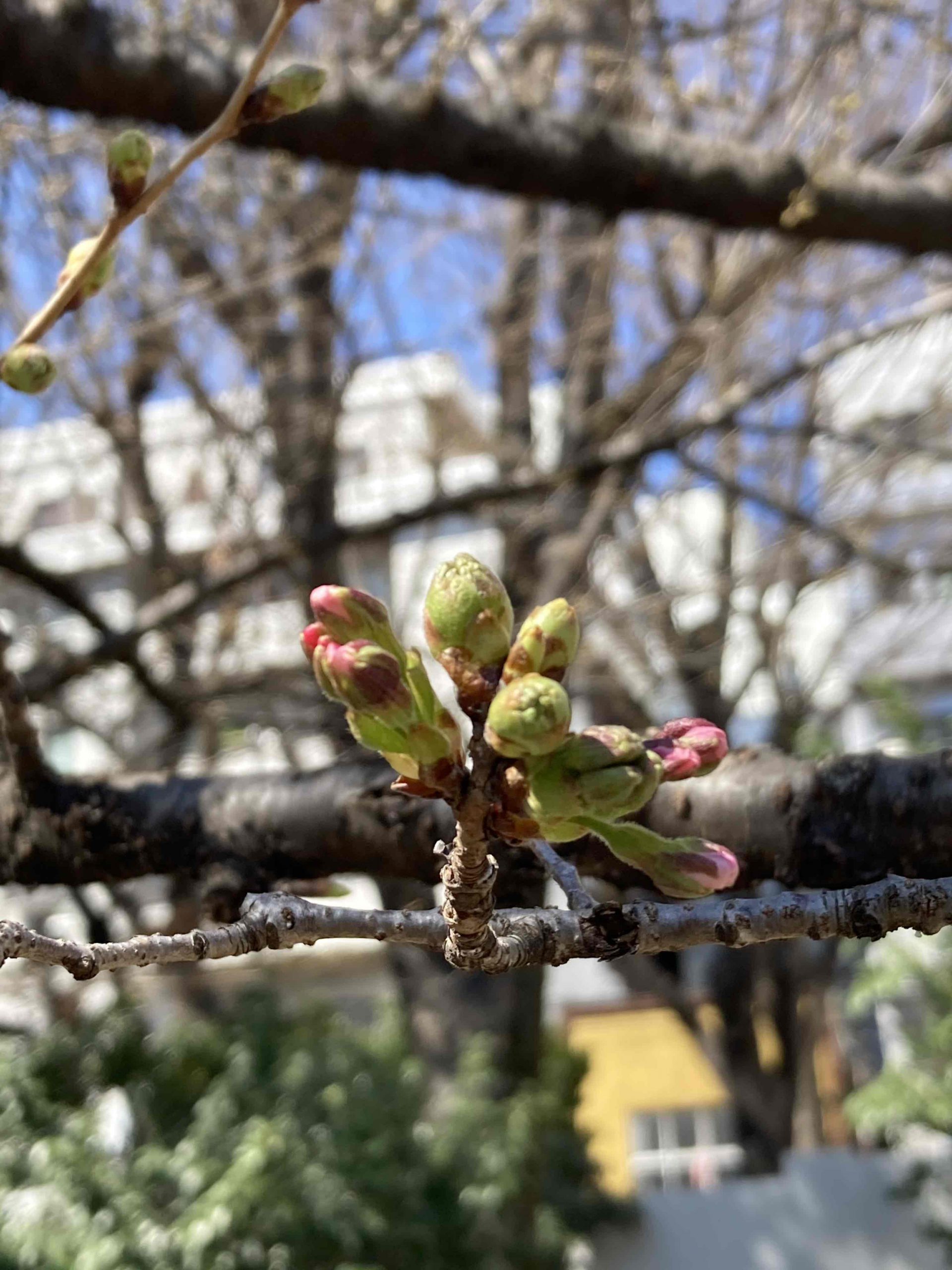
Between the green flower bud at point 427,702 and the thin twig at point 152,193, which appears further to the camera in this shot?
the thin twig at point 152,193

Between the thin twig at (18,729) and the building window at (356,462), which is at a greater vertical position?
the building window at (356,462)

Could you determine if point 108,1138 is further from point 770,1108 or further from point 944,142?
point 770,1108

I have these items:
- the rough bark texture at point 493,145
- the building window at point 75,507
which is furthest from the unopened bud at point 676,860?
the building window at point 75,507

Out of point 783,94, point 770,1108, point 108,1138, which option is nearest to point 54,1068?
point 108,1138

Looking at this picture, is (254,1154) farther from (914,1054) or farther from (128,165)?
(914,1054)

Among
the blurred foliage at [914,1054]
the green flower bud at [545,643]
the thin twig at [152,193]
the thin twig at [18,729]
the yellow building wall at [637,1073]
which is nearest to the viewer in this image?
the green flower bud at [545,643]

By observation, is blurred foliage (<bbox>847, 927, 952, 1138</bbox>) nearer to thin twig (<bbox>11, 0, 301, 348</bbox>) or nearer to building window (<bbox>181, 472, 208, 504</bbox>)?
building window (<bbox>181, 472, 208, 504</bbox>)

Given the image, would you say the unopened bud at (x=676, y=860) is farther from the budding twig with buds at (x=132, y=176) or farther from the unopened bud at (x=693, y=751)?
the budding twig with buds at (x=132, y=176)
